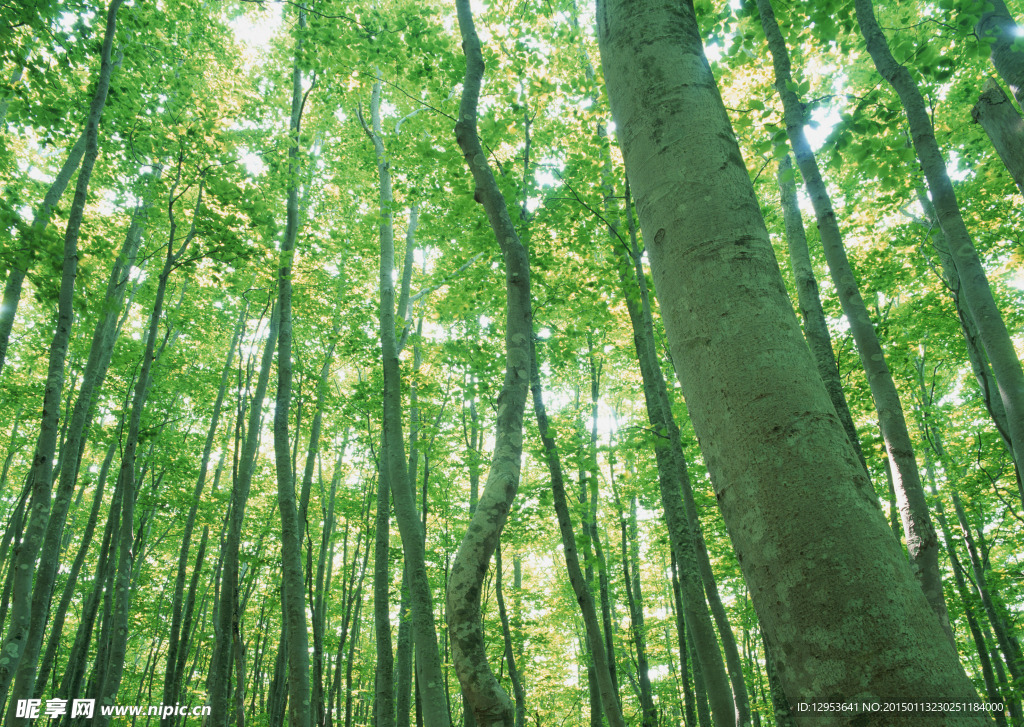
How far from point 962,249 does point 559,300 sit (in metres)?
5.00

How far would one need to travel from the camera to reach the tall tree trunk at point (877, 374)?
3822 millimetres

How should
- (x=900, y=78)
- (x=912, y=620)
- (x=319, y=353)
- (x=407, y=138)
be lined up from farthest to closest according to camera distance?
(x=319, y=353) → (x=407, y=138) → (x=900, y=78) → (x=912, y=620)

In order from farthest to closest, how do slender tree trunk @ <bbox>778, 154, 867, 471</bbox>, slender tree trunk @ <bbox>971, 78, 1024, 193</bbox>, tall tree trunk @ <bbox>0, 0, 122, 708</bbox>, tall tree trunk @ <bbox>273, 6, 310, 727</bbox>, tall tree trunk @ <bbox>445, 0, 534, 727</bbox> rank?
tall tree trunk @ <bbox>273, 6, 310, 727</bbox> → tall tree trunk @ <bbox>0, 0, 122, 708</bbox> → slender tree trunk @ <bbox>778, 154, 867, 471</bbox> → slender tree trunk @ <bbox>971, 78, 1024, 193</bbox> → tall tree trunk @ <bbox>445, 0, 534, 727</bbox>

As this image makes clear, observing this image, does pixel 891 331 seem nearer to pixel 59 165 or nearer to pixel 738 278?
pixel 738 278

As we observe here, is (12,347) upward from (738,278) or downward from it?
upward

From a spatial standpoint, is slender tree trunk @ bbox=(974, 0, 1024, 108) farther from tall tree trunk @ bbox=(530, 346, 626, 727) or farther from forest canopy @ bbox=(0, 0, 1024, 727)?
tall tree trunk @ bbox=(530, 346, 626, 727)

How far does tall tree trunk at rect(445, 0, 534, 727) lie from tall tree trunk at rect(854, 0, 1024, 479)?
3.29m

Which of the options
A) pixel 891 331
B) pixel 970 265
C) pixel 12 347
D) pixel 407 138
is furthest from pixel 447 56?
pixel 12 347

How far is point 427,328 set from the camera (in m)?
20.2

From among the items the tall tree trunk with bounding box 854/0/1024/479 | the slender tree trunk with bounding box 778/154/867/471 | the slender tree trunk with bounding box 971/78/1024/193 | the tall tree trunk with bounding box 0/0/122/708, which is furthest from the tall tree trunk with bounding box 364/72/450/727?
the slender tree trunk with bounding box 971/78/1024/193

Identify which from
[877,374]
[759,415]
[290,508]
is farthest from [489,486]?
[290,508]

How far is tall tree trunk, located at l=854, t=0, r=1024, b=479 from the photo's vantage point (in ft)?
12.2

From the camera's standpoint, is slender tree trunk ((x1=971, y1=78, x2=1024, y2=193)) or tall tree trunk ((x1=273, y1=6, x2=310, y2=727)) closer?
slender tree trunk ((x1=971, y1=78, x2=1024, y2=193))

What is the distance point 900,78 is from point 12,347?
76.7 ft
